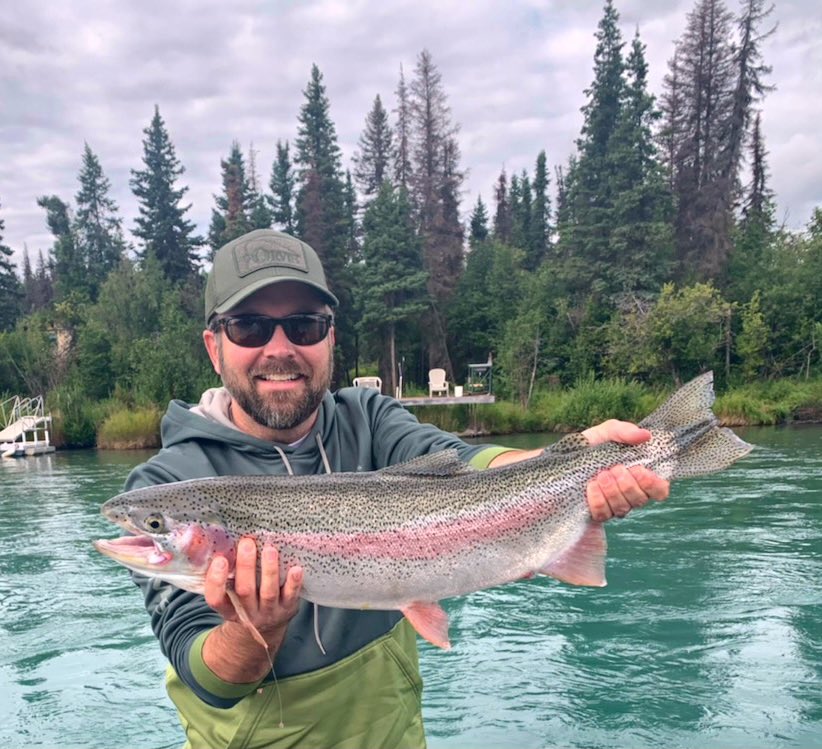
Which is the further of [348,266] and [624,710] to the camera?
[348,266]

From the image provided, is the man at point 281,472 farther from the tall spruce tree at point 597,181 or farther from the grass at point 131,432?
the tall spruce tree at point 597,181

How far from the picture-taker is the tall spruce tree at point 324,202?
43906 mm

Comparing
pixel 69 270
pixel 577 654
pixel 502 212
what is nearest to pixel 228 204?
pixel 69 270

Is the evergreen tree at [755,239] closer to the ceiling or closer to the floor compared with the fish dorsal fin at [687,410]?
closer to the ceiling

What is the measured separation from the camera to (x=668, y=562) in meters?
10.3

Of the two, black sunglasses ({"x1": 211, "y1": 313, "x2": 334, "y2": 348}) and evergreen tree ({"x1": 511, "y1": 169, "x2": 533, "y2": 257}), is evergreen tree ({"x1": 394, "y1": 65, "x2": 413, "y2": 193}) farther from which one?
black sunglasses ({"x1": 211, "y1": 313, "x2": 334, "y2": 348})

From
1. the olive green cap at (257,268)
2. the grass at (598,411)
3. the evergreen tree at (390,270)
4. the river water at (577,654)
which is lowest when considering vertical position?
the river water at (577,654)

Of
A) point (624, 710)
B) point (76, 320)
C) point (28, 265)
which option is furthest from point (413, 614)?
point (28, 265)

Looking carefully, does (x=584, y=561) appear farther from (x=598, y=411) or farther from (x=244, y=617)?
(x=598, y=411)

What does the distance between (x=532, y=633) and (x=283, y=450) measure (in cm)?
530

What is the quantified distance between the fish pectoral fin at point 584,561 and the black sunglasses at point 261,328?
1.54 metres

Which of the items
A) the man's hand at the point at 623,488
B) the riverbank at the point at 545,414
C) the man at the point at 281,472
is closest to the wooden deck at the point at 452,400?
the riverbank at the point at 545,414

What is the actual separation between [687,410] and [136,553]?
253 cm

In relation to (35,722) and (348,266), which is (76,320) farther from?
(35,722)
